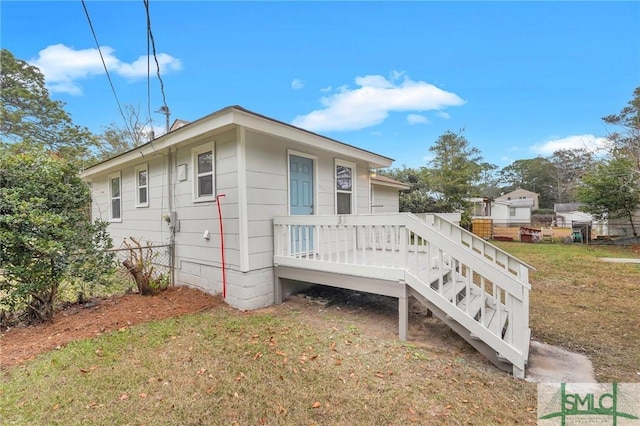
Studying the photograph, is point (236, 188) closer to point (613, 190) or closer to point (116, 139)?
point (613, 190)

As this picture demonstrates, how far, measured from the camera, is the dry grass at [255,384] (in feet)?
7.29

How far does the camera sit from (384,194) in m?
13.5

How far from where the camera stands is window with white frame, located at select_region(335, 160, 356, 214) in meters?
6.85

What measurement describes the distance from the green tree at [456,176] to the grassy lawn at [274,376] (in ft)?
45.3

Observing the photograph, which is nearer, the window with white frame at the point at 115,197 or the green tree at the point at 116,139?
the window with white frame at the point at 115,197

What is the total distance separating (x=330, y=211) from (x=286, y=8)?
4.26 m

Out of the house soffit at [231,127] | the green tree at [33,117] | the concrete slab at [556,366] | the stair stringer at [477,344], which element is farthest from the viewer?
the green tree at [33,117]

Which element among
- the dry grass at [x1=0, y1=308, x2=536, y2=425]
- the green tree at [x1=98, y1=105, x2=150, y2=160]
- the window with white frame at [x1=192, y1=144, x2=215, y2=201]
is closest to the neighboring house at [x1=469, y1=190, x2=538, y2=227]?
the window with white frame at [x1=192, y1=144, x2=215, y2=201]

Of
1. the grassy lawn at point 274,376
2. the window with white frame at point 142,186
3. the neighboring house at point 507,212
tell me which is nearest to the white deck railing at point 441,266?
the grassy lawn at point 274,376

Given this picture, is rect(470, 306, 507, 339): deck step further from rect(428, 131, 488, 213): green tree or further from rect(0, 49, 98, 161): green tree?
rect(0, 49, 98, 161): green tree

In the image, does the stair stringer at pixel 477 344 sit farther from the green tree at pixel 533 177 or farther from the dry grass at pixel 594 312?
the green tree at pixel 533 177

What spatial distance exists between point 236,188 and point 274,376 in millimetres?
2985

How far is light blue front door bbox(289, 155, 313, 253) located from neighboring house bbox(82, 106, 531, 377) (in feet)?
0.10

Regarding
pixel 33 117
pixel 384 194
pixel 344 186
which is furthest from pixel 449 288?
pixel 33 117
